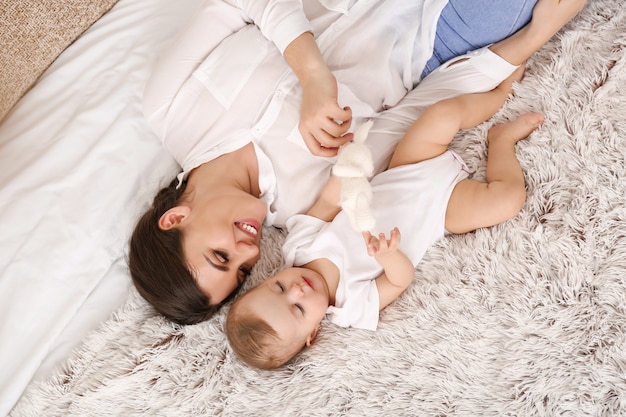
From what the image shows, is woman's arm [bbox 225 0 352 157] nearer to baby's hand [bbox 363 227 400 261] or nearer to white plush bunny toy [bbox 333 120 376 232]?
white plush bunny toy [bbox 333 120 376 232]

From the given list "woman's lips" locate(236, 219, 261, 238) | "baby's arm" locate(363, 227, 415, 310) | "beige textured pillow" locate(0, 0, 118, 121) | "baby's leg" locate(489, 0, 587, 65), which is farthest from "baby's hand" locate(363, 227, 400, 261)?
"beige textured pillow" locate(0, 0, 118, 121)

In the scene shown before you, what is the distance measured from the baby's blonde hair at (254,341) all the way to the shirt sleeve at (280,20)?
559mm

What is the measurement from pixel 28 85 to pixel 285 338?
92cm

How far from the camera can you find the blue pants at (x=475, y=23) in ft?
3.95

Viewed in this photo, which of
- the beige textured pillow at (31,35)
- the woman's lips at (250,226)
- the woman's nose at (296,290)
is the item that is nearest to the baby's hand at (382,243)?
the woman's nose at (296,290)

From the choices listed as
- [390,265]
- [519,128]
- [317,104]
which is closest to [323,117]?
[317,104]

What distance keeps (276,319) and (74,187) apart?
23.4 inches

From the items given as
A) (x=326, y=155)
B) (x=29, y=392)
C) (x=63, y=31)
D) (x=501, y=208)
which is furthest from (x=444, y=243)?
(x=63, y=31)

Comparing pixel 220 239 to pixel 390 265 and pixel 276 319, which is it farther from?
pixel 390 265

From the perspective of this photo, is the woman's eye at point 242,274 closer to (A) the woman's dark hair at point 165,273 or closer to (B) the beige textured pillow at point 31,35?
(A) the woman's dark hair at point 165,273

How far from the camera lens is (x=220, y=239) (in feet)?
3.81

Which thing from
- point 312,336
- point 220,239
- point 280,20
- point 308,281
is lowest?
point 312,336

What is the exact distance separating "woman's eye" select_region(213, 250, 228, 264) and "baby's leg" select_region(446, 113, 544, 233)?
480 millimetres

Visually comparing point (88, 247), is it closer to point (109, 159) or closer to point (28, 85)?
point (109, 159)
